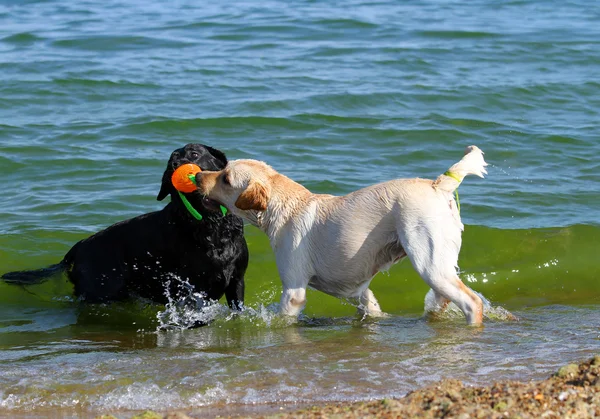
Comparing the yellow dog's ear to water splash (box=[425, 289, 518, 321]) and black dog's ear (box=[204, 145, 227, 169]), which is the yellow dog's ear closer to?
black dog's ear (box=[204, 145, 227, 169])

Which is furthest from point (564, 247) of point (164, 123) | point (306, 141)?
point (164, 123)

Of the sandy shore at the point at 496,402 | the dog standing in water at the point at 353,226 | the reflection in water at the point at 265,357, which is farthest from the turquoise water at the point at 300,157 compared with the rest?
the sandy shore at the point at 496,402

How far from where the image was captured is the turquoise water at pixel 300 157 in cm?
573

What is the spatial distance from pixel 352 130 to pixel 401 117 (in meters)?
0.93

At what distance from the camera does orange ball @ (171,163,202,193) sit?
22.0 feet

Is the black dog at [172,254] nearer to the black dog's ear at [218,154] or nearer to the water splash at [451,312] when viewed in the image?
the black dog's ear at [218,154]

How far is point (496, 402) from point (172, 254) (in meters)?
3.50

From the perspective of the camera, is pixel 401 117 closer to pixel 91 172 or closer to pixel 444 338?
pixel 91 172

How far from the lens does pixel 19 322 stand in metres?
7.59

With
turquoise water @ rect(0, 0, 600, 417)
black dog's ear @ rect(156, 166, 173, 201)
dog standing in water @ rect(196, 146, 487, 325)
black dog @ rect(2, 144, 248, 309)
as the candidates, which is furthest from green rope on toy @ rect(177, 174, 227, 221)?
turquoise water @ rect(0, 0, 600, 417)

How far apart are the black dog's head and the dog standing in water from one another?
42 centimetres

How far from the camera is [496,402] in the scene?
4.42 meters

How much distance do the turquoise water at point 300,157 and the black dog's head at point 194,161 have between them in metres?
0.97

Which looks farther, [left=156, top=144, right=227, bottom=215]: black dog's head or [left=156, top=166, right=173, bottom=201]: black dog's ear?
[left=156, top=166, right=173, bottom=201]: black dog's ear
